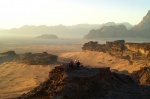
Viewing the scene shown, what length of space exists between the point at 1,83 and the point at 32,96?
16611mm

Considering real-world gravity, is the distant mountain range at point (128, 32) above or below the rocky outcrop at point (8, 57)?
above

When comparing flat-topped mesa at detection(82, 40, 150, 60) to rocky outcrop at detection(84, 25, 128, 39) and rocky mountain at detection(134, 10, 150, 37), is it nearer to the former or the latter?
rocky mountain at detection(134, 10, 150, 37)

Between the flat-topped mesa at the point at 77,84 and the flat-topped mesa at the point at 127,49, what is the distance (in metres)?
27.7

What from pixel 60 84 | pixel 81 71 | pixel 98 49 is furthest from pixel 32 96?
pixel 98 49

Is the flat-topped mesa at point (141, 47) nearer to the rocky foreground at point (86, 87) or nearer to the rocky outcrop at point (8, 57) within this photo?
the rocky outcrop at point (8, 57)

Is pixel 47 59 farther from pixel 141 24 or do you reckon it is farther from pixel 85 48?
pixel 141 24

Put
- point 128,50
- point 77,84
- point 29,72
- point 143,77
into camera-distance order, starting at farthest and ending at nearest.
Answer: point 128,50
point 29,72
point 143,77
point 77,84

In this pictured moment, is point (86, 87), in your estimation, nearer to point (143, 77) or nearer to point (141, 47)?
point (143, 77)

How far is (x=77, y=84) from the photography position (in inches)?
599

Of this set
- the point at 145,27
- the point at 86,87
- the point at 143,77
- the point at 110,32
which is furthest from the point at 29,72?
the point at 110,32

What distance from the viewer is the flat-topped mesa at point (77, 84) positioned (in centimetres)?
1464

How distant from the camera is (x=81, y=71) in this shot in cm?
1708

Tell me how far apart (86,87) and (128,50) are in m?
36.0

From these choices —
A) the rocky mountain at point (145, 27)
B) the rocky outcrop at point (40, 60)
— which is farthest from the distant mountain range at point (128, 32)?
the rocky outcrop at point (40, 60)
